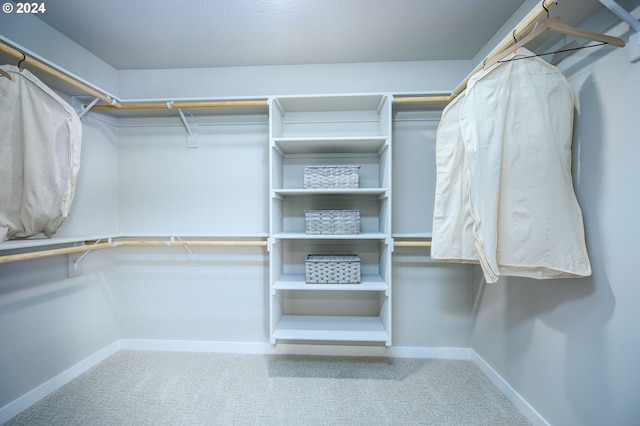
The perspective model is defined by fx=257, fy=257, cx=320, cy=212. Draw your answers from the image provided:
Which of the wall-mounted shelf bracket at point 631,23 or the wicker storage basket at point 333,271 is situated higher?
the wall-mounted shelf bracket at point 631,23

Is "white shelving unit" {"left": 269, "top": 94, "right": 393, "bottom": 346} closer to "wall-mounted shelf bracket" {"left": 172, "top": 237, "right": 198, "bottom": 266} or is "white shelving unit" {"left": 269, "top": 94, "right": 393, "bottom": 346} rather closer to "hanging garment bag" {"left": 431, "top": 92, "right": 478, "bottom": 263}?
"hanging garment bag" {"left": 431, "top": 92, "right": 478, "bottom": 263}

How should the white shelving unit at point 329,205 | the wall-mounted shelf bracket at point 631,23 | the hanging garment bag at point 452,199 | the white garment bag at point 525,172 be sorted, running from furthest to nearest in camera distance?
the white shelving unit at point 329,205
the hanging garment bag at point 452,199
the white garment bag at point 525,172
the wall-mounted shelf bracket at point 631,23

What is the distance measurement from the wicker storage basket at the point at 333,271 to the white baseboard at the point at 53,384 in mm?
1745

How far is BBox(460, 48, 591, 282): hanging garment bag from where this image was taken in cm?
108

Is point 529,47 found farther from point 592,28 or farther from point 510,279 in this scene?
point 510,279

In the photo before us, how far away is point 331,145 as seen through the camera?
188cm

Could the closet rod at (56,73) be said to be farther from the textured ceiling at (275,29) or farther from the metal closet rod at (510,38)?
the metal closet rod at (510,38)

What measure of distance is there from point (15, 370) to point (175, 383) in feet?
2.84

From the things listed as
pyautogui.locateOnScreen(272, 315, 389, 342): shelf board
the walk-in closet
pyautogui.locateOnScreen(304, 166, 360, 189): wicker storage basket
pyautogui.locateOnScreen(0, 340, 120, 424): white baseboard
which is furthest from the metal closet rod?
pyautogui.locateOnScreen(0, 340, 120, 424): white baseboard

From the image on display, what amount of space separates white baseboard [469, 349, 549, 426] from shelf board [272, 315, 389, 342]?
2.58 feet

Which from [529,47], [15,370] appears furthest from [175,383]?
[529,47]

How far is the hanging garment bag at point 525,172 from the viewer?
1.08m

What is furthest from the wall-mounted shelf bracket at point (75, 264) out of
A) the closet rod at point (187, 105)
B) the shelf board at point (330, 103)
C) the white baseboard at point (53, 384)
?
the shelf board at point (330, 103)

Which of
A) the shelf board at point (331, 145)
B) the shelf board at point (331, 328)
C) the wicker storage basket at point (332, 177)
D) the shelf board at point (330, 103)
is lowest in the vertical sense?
the shelf board at point (331, 328)
